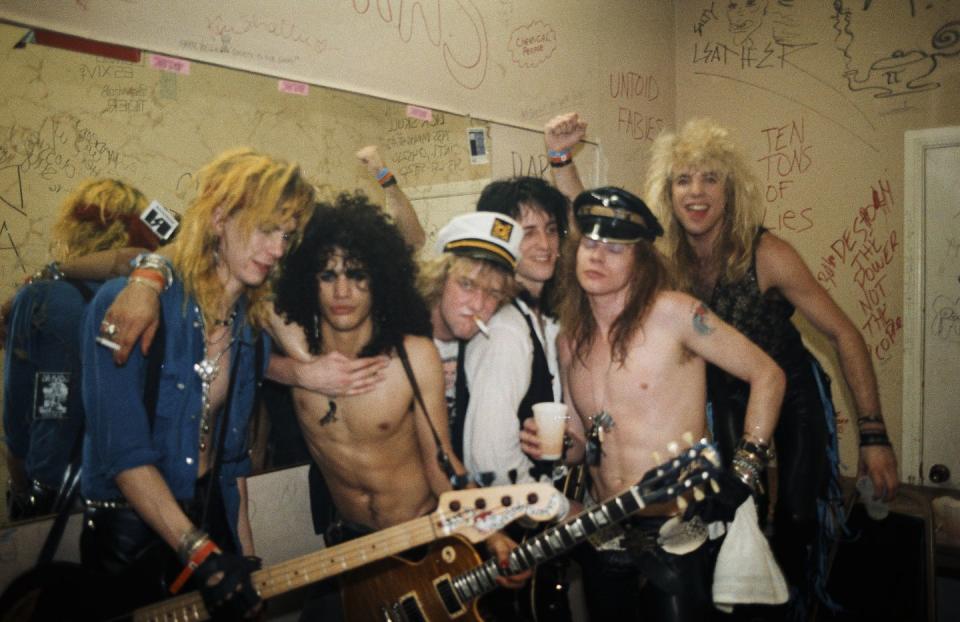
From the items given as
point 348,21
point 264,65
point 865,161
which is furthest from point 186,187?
point 865,161

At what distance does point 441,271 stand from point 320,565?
88cm

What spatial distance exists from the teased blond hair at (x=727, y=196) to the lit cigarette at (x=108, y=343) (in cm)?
173

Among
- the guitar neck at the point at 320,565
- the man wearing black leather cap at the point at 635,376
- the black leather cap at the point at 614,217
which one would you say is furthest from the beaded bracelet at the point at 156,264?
the black leather cap at the point at 614,217

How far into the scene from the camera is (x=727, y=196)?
2.52 m

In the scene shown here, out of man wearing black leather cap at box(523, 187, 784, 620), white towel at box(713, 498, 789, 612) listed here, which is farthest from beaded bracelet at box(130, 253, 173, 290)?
white towel at box(713, 498, 789, 612)

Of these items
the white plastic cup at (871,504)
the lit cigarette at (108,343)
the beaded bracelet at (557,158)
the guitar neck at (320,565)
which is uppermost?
the beaded bracelet at (557,158)

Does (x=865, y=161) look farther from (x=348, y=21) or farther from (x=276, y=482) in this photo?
(x=276, y=482)

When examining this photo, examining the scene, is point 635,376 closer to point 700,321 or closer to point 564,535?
point 700,321

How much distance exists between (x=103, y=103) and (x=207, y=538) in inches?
40.4

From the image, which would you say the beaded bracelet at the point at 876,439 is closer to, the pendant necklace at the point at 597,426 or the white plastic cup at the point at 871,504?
the white plastic cup at the point at 871,504

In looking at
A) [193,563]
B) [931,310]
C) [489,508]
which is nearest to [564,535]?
[489,508]

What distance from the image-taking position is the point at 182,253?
1.66 metres

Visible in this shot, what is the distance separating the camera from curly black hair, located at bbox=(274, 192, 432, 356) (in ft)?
6.02

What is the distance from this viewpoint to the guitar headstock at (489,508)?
6.30 feet
